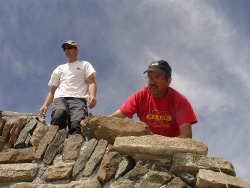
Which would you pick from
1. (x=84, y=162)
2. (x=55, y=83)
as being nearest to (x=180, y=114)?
(x=84, y=162)

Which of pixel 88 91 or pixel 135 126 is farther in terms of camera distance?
pixel 88 91

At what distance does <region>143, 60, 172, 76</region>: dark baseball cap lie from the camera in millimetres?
4648

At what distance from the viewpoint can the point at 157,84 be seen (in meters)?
4.64

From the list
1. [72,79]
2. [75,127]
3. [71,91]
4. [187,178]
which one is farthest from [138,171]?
[72,79]

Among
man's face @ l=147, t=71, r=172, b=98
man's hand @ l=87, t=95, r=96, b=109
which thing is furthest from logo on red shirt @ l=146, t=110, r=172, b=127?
man's hand @ l=87, t=95, r=96, b=109

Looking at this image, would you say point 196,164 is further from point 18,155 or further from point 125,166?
point 18,155

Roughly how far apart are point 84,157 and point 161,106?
136 cm

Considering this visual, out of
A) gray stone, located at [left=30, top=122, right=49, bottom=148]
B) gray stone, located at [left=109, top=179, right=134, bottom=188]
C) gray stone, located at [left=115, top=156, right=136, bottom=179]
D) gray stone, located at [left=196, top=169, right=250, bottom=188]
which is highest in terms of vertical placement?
gray stone, located at [left=30, top=122, right=49, bottom=148]

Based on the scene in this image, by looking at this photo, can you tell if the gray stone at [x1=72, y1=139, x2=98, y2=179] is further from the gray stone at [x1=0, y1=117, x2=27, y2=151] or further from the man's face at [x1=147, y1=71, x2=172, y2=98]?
the man's face at [x1=147, y1=71, x2=172, y2=98]

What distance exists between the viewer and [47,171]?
141 inches

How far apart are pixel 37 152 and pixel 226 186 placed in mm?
1902

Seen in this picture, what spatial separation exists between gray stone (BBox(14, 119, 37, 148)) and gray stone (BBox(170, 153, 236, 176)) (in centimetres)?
164

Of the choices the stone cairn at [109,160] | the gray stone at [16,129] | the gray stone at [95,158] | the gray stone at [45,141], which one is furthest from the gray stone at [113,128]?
the gray stone at [16,129]

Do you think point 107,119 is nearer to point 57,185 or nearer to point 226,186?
point 57,185
